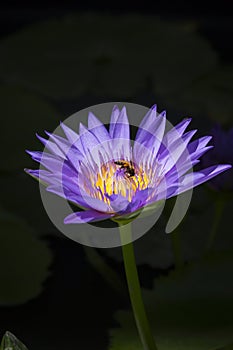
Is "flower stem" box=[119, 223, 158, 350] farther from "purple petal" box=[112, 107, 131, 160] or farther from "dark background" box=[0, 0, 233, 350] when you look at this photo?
"dark background" box=[0, 0, 233, 350]

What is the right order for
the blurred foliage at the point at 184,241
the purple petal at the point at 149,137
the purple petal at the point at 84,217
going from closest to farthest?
the purple petal at the point at 84,217 → the purple petal at the point at 149,137 → the blurred foliage at the point at 184,241

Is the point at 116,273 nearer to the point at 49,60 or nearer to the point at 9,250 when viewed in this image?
the point at 9,250

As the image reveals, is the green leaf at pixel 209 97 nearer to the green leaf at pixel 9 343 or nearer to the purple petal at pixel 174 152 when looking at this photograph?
the purple petal at pixel 174 152

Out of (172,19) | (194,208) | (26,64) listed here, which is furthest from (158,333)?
(172,19)

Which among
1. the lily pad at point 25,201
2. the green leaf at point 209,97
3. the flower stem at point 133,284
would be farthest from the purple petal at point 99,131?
the green leaf at point 209,97

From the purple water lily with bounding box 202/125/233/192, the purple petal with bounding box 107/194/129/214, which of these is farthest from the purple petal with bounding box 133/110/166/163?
the purple water lily with bounding box 202/125/233/192

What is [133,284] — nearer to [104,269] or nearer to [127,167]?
[127,167]

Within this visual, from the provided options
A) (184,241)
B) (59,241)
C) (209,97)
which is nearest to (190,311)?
(184,241)
